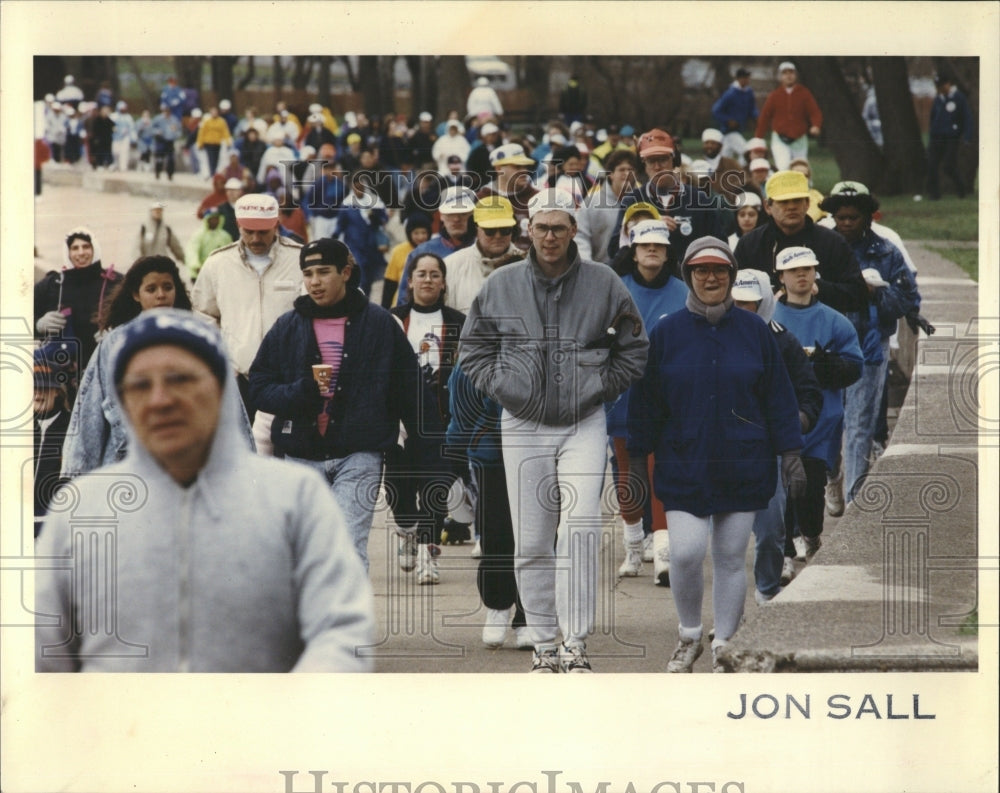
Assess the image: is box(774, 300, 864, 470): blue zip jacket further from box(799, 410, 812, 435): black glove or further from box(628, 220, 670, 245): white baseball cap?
box(628, 220, 670, 245): white baseball cap

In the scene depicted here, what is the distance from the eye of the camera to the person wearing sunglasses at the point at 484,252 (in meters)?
9.20

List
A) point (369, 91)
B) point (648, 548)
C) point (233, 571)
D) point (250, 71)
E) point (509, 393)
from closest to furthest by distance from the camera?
point (233, 571) < point (509, 393) < point (648, 548) < point (250, 71) < point (369, 91)

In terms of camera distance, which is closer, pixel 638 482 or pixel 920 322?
pixel 638 482

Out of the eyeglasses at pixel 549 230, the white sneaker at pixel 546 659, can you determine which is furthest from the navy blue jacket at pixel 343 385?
the white sneaker at pixel 546 659

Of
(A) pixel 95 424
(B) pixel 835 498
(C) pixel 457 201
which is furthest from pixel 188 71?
(A) pixel 95 424

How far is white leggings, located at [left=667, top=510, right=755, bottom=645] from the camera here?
795 cm

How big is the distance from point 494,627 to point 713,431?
133 centimetres

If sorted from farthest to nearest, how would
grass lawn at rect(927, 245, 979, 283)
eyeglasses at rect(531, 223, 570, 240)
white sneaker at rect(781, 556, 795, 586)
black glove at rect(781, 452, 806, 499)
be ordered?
white sneaker at rect(781, 556, 795, 586)
grass lawn at rect(927, 245, 979, 283)
black glove at rect(781, 452, 806, 499)
eyeglasses at rect(531, 223, 570, 240)

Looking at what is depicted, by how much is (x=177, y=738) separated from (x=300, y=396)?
1.58m

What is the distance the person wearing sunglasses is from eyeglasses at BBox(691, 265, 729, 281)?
1.45m

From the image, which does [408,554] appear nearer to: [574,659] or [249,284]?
[574,659]

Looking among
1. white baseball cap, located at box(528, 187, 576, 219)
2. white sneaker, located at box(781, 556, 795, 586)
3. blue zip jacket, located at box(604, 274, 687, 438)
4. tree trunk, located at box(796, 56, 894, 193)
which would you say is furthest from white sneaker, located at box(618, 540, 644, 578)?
tree trunk, located at box(796, 56, 894, 193)

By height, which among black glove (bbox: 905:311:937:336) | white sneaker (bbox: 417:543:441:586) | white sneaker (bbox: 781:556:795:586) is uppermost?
black glove (bbox: 905:311:937:336)

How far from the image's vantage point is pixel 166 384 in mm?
5324
